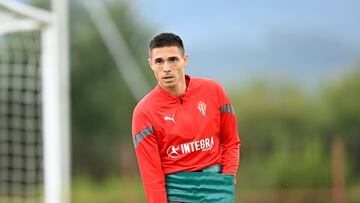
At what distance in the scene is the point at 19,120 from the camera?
15.8 metres

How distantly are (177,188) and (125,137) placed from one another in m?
26.8

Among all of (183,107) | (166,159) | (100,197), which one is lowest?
(100,197)

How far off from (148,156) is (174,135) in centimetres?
22

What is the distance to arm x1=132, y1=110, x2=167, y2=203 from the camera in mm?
5316

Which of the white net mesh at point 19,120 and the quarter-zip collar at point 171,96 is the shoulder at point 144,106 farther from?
the white net mesh at point 19,120

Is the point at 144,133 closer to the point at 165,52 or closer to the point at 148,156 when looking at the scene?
the point at 148,156

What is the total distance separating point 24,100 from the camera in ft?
47.5

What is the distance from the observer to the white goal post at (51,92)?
38.7 feet

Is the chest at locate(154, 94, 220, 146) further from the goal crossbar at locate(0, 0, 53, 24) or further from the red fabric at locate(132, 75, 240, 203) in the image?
the goal crossbar at locate(0, 0, 53, 24)

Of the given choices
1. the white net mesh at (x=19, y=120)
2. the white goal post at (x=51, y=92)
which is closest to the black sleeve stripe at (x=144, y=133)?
the white goal post at (x=51, y=92)

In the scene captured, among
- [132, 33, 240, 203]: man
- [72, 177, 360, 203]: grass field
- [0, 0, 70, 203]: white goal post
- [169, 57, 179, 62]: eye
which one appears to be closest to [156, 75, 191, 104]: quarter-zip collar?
[132, 33, 240, 203]: man

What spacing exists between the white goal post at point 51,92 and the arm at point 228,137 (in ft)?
21.0

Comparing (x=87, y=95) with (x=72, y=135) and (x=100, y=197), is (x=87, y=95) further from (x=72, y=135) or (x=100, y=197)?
(x=100, y=197)

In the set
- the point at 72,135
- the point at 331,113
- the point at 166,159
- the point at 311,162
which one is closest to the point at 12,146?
the point at 311,162
